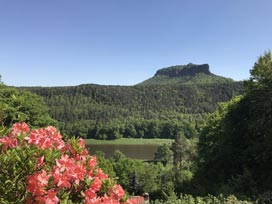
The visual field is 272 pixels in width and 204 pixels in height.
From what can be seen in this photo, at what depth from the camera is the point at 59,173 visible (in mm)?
3119

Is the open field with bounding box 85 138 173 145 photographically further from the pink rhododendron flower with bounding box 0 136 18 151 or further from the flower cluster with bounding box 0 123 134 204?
the pink rhododendron flower with bounding box 0 136 18 151

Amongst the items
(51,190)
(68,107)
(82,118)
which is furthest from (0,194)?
(68,107)

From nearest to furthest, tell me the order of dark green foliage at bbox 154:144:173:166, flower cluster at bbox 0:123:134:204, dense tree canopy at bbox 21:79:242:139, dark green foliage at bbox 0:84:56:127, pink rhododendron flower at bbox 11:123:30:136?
flower cluster at bbox 0:123:134:204, pink rhododendron flower at bbox 11:123:30:136, dark green foliage at bbox 0:84:56:127, dark green foliage at bbox 154:144:173:166, dense tree canopy at bbox 21:79:242:139

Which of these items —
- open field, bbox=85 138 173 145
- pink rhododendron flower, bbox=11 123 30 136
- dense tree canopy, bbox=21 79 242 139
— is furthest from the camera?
dense tree canopy, bbox=21 79 242 139

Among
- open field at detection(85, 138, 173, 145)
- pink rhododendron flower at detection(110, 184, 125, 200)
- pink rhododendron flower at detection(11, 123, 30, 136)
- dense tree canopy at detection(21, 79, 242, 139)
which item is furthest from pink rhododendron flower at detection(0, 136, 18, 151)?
open field at detection(85, 138, 173, 145)

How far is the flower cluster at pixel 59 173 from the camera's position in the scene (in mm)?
2984

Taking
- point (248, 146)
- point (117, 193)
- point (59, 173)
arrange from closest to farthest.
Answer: point (59, 173), point (117, 193), point (248, 146)

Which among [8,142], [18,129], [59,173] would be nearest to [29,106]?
[18,129]

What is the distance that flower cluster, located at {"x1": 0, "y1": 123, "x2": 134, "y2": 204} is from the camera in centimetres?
298

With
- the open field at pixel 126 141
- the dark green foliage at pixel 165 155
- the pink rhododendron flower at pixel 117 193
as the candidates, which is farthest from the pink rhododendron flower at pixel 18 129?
the open field at pixel 126 141

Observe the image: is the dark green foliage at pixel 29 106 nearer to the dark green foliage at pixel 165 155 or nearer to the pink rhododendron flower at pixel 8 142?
the pink rhododendron flower at pixel 8 142

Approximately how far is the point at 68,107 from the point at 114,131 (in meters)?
58.4

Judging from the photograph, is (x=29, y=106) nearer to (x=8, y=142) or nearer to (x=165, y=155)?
(x=8, y=142)

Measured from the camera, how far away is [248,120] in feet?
61.4
